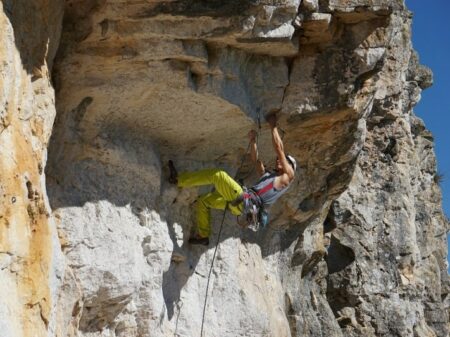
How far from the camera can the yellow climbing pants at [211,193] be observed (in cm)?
973

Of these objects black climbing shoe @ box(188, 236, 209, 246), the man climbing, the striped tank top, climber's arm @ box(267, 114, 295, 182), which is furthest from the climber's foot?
climber's arm @ box(267, 114, 295, 182)

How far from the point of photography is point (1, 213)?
6.99m

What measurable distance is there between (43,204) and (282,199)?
503cm

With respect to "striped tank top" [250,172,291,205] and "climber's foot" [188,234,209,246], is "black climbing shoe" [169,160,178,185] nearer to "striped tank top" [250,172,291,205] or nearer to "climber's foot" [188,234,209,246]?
"climber's foot" [188,234,209,246]

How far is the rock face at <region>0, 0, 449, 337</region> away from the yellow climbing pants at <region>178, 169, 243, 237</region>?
0.64 ft

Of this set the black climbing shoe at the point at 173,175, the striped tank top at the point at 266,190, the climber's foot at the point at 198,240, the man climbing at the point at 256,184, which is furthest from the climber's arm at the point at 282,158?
the climber's foot at the point at 198,240

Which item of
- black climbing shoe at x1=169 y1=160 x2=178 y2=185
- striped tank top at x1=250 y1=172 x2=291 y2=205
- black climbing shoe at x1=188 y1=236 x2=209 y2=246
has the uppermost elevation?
black climbing shoe at x1=169 y1=160 x2=178 y2=185

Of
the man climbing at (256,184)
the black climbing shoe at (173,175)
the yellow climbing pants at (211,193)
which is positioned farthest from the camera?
the black climbing shoe at (173,175)

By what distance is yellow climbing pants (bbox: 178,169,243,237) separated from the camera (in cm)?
973

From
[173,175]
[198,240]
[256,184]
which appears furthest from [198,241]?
[256,184]

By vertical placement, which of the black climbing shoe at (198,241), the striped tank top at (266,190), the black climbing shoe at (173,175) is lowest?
the black climbing shoe at (198,241)

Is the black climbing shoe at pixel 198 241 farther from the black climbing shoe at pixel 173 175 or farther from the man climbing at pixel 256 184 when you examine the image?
the black climbing shoe at pixel 173 175

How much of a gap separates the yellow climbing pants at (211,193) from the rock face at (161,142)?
196 millimetres

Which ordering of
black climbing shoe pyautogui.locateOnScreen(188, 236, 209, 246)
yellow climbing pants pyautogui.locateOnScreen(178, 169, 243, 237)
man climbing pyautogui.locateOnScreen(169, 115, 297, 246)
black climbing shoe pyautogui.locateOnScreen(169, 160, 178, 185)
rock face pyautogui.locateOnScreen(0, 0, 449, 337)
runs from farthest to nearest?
black climbing shoe pyautogui.locateOnScreen(188, 236, 209, 246) < black climbing shoe pyautogui.locateOnScreen(169, 160, 178, 185) < yellow climbing pants pyautogui.locateOnScreen(178, 169, 243, 237) < man climbing pyautogui.locateOnScreen(169, 115, 297, 246) < rock face pyautogui.locateOnScreen(0, 0, 449, 337)
